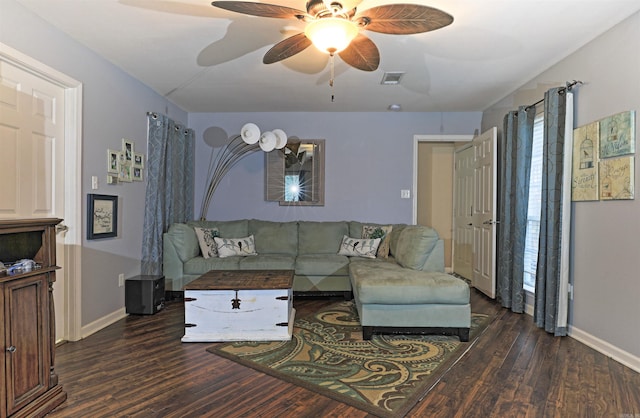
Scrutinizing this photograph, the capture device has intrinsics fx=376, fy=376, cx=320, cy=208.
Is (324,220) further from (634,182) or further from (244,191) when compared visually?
(634,182)

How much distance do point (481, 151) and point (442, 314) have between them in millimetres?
2565

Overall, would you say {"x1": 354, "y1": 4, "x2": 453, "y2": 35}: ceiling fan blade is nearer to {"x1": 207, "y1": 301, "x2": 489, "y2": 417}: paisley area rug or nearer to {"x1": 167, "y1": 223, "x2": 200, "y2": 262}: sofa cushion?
{"x1": 207, "y1": 301, "x2": 489, "y2": 417}: paisley area rug

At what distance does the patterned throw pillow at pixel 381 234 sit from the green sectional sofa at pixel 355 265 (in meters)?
0.01

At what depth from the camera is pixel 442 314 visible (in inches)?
117

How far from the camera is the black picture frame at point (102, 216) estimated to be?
3175 millimetres

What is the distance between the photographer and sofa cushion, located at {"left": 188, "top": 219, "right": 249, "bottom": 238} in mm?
4787

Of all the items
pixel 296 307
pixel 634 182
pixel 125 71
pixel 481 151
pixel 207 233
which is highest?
pixel 125 71

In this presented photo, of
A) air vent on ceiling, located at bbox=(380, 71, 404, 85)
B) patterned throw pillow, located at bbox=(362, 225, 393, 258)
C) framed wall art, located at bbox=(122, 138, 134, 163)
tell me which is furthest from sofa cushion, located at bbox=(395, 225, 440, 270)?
framed wall art, located at bbox=(122, 138, 134, 163)

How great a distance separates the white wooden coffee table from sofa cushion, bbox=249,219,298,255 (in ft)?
6.03

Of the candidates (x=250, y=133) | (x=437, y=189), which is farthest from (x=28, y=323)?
(x=437, y=189)

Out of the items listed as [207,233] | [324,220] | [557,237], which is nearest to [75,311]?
[207,233]

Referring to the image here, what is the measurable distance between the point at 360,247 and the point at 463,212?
75.4 inches

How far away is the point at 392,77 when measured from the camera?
151 inches

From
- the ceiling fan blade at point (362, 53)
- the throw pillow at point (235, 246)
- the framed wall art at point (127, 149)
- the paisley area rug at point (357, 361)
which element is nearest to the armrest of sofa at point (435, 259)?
the paisley area rug at point (357, 361)
